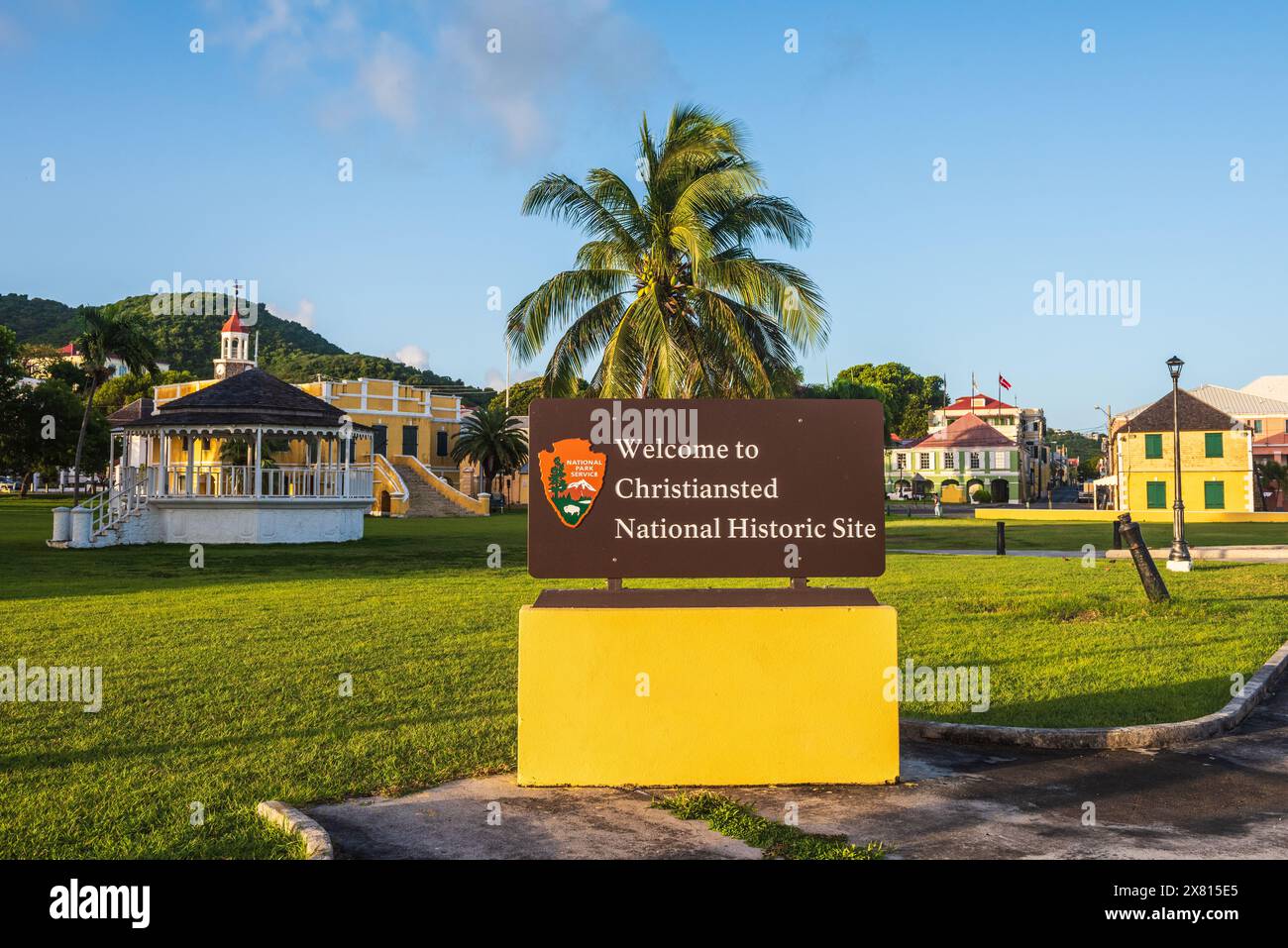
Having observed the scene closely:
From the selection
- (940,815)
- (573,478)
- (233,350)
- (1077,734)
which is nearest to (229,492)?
(573,478)

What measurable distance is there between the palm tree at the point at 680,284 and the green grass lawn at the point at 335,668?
5109mm

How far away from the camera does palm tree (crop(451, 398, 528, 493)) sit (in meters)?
53.0

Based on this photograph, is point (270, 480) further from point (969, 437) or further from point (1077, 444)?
point (1077, 444)

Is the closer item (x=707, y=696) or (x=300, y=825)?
(x=300, y=825)

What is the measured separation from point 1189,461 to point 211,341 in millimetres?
87943

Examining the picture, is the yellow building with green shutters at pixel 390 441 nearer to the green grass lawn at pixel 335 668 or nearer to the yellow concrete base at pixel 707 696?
the green grass lawn at pixel 335 668

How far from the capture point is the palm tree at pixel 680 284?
21422 mm

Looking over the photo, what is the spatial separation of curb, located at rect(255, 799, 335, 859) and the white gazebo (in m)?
22.9
